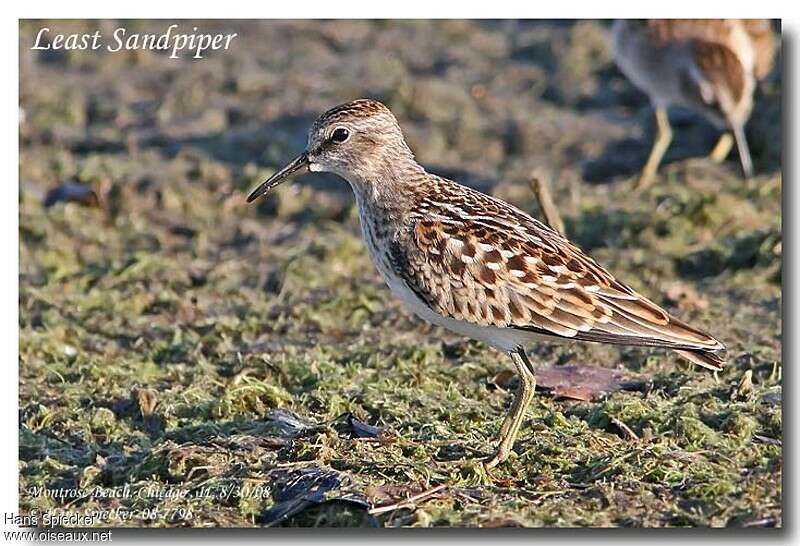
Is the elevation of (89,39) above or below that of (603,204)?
above

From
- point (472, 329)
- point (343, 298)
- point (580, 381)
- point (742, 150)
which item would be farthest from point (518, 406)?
point (742, 150)

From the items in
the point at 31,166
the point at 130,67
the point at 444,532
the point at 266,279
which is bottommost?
the point at 444,532

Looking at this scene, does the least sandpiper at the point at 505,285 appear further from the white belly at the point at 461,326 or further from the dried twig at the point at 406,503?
the dried twig at the point at 406,503

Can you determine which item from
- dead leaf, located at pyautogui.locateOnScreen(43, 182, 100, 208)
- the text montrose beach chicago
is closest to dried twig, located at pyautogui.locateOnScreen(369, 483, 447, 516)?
dead leaf, located at pyautogui.locateOnScreen(43, 182, 100, 208)

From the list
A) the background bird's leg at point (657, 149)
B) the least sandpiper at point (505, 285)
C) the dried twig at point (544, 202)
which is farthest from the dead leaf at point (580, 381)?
the background bird's leg at point (657, 149)

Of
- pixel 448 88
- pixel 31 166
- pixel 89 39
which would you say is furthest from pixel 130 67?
pixel 448 88

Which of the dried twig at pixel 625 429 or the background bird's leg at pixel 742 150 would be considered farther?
the background bird's leg at pixel 742 150

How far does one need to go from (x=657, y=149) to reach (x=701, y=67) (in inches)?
31.8

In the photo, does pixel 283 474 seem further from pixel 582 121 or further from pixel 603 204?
pixel 582 121

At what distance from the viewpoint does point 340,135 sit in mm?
8125

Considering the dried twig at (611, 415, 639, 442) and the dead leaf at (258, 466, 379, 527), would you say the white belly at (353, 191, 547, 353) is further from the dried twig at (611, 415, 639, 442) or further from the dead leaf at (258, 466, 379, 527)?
the dead leaf at (258, 466, 379, 527)

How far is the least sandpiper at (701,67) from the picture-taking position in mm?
12188

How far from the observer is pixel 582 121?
1328 centimetres

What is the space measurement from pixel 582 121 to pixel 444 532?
23.6ft
